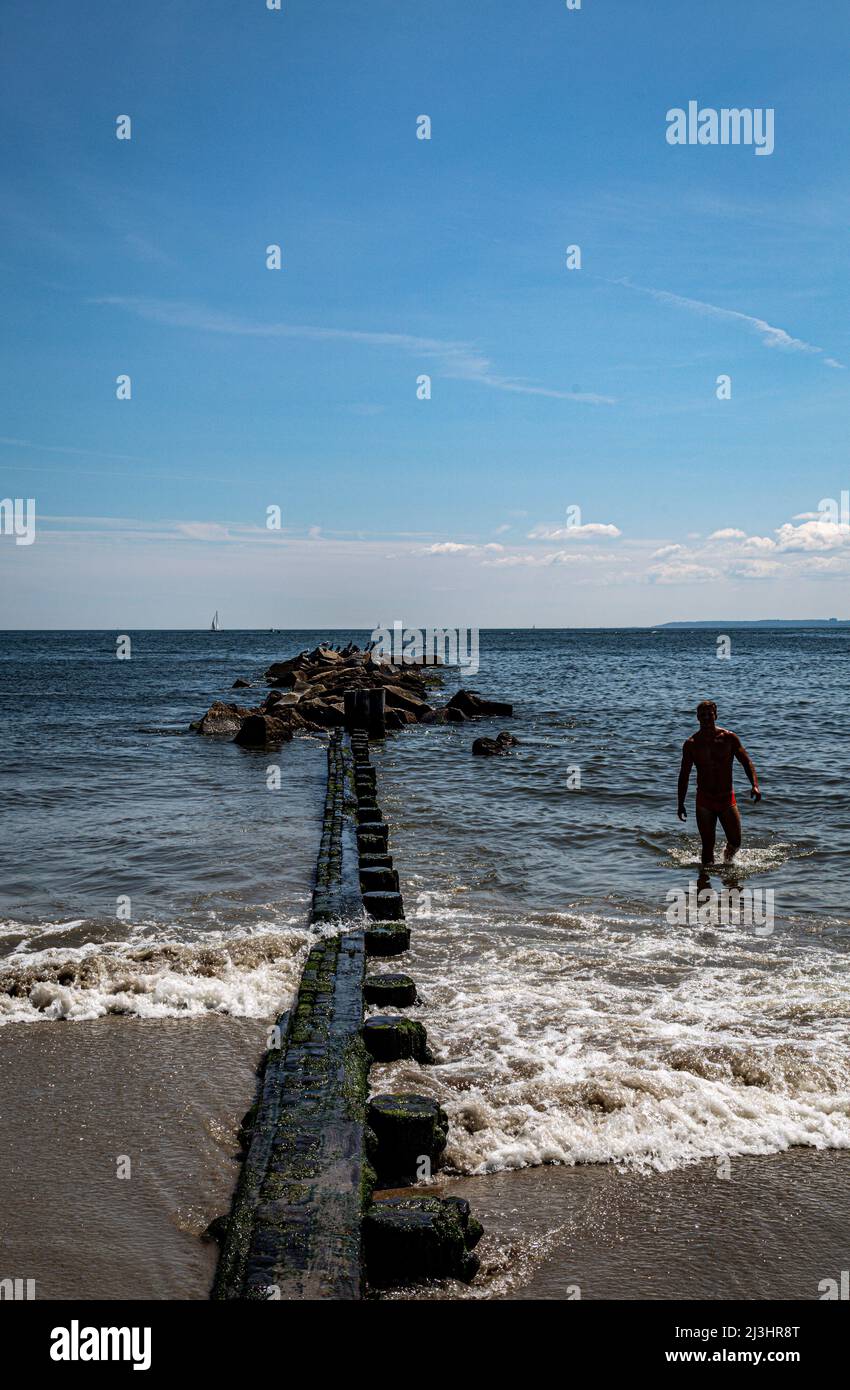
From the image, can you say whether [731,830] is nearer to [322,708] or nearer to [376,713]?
[376,713]

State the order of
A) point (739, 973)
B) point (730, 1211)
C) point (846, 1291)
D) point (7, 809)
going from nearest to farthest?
point (846, 1291)
point (730, 1211)
point (739, 973)
point (7, 809)

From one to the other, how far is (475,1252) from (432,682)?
1686 inches

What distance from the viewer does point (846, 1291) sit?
11.7ft

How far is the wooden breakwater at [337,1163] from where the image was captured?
328cm

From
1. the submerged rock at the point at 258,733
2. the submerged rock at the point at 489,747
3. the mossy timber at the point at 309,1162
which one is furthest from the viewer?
the submerged rock at the point at 258,733

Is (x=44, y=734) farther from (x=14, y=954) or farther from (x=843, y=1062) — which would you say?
(x=843, y=1062)

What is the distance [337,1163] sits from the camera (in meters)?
3.87

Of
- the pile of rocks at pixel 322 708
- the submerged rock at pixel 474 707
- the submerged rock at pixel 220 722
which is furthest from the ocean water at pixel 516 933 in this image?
the submerged rock at pixel 474 707

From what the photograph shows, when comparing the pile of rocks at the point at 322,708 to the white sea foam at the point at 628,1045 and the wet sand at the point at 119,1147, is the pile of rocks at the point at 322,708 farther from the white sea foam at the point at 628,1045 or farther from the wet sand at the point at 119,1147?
the wet sand at the point at 119,1147

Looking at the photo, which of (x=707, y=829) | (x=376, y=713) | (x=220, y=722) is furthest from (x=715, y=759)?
(x=220, y=722)

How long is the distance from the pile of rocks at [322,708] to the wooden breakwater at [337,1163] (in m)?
17.5

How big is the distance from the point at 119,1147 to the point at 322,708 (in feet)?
77.3

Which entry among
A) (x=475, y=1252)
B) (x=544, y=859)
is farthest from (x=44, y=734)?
(x=475, y=1252)

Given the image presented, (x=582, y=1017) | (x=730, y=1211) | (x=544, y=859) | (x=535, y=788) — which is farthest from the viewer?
(x=535, y=788)
